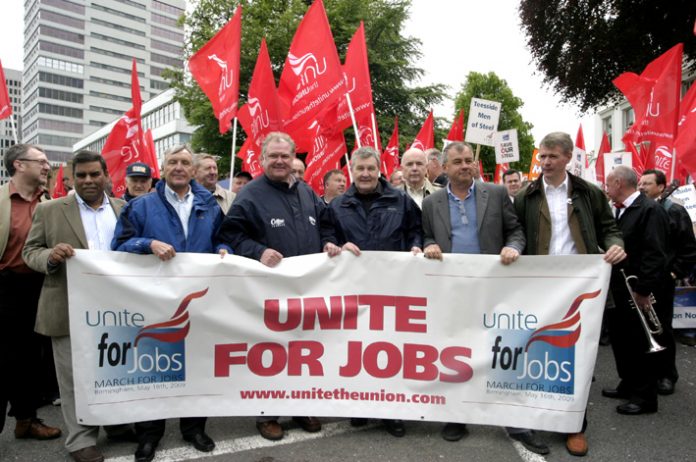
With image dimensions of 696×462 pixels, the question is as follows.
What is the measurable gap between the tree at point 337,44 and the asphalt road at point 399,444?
65.9 feet

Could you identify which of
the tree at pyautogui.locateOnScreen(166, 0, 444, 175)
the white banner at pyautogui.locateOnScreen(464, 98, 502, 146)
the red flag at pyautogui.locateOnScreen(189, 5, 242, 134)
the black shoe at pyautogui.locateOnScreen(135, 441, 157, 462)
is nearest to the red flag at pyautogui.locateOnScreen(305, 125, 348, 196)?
the red flag at pyautogui.locateOnScreen(189, 5, 242, 134)

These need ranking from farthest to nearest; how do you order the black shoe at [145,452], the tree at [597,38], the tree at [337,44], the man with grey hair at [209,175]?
the tree at [337,44], the tree at [597,38], the man with grey hair at [209,175], the black shoe at [145,452]

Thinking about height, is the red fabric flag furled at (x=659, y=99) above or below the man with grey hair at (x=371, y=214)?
above

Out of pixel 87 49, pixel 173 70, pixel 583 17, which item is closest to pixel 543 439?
pixel 583 17

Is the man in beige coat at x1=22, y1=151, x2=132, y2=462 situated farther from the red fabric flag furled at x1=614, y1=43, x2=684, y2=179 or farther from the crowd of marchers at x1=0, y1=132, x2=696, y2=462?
the red fabric flag furled at x1=614, y1=43, x2=684, y2=179

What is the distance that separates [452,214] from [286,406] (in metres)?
1.89

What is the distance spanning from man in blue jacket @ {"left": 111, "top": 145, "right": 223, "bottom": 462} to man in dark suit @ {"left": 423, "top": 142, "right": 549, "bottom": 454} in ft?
5.54

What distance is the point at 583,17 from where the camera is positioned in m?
20.3

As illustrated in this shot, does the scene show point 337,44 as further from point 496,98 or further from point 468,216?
point 468,216

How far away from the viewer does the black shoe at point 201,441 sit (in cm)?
383

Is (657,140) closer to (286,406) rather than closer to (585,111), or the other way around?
(286,406)

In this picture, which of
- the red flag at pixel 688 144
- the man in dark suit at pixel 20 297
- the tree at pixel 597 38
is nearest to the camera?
the man in dark suit at pixel 20 297

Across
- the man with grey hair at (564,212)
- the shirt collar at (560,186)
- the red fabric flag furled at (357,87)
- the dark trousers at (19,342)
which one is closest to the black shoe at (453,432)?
the man with grey hair at (564,212)

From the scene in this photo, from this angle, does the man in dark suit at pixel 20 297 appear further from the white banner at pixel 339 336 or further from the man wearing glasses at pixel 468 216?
the man wearing glasses at pixel 468 216
